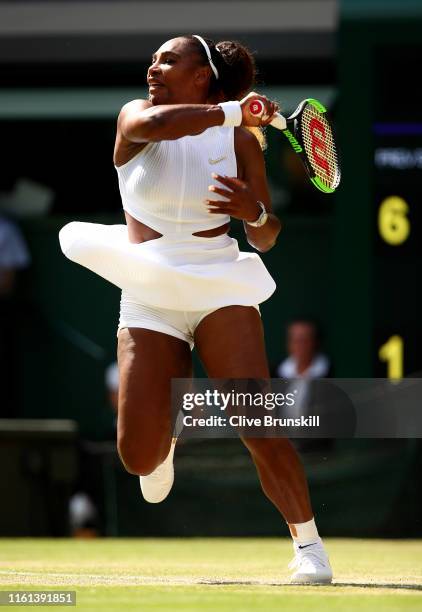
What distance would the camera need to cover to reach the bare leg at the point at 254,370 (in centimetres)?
429

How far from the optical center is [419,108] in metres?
7.50

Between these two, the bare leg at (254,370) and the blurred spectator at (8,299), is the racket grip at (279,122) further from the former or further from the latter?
the blurred spectator at (8,299)

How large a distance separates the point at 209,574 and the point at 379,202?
10.2ft

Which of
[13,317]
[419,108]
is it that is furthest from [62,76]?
[419,108]

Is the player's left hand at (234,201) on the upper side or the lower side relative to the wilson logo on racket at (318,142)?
lower

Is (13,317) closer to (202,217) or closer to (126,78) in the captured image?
(126,78)

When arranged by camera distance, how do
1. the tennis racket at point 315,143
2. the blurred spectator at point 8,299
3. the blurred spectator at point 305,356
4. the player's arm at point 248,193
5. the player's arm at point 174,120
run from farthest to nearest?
the blurred spectator at point 8,299
the blurred spectator at point 305,356
the tennis racket at point 315,143
the player's arm at point 248,193
the player's arm at point 174,120

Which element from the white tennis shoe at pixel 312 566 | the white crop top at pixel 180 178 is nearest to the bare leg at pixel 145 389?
the white crop top at pixel 180 178

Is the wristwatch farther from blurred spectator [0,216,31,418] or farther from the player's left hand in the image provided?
blurred spectator [0,216,31,418]

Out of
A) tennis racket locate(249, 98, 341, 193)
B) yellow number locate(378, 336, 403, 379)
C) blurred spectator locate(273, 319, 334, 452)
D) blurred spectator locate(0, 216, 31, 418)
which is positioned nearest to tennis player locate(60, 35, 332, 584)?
tennis racket locate(249, 98, 341, 193)

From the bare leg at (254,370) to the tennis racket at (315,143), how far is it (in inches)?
19.8

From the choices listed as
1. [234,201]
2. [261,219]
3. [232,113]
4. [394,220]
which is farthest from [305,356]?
[232,113]

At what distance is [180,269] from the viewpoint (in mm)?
4418

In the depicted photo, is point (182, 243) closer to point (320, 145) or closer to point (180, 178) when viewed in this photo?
point (180, 178)
